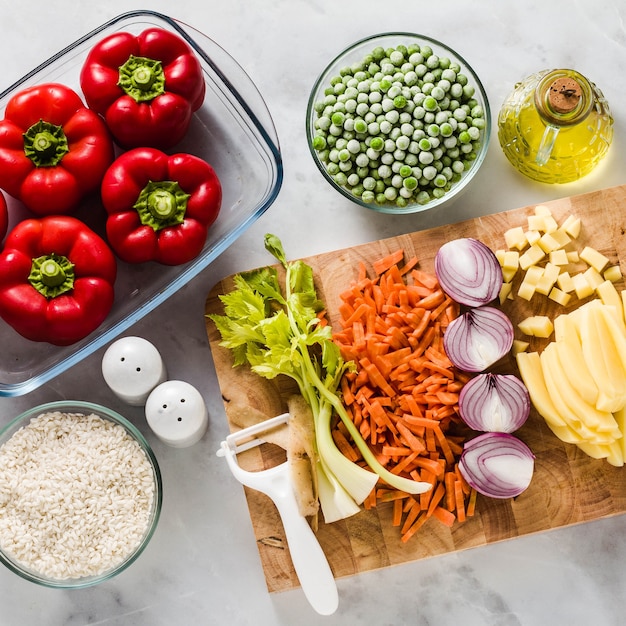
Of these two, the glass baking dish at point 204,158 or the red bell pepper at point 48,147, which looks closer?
the red bell pepper at point 48,147

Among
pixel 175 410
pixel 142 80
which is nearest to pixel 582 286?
pixel 175 410

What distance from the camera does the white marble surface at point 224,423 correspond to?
2.06m

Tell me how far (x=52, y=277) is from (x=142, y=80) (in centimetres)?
50

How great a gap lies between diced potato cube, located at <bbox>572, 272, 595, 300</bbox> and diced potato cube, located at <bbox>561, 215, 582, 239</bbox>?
0.11 m

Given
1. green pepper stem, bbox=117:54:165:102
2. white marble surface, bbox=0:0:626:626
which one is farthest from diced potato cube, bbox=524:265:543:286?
green pepper stem, bbox=117:54:165:102

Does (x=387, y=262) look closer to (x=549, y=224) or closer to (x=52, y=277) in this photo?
(x=549, y=224)

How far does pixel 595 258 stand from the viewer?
6.36 feet

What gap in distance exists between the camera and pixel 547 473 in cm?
194

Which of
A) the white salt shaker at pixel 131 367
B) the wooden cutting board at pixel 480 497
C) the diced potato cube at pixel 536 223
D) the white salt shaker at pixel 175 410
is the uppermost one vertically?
the white salt shaker at pixel 131 367

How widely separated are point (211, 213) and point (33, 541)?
0.93m

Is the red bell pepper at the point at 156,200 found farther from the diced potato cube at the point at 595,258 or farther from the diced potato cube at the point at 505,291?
the diced potato cube at the point at 595,258

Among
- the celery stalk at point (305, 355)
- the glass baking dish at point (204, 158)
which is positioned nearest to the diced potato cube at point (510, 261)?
the celery stalk at point (305, 355)

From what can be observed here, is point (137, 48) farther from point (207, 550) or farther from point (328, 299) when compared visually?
point (207, 550)

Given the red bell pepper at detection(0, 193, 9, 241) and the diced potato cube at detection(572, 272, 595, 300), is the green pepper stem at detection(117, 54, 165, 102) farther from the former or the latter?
the diced potato cube at detection(572, 272, 595, 300)
